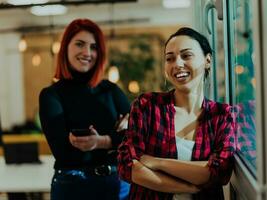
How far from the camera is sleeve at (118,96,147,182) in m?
1.53

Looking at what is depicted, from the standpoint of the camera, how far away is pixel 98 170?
6.84ft

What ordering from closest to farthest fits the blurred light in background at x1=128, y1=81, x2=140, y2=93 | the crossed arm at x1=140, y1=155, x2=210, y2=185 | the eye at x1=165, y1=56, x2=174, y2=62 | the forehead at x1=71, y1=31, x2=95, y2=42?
the crossed arm at x1=140, y1=155, x2=210, y2=185, the eye at x1=165, y1=56, x2=174, y2=62, the forehead at x1=71, y1=31, x2=95, y2=42, the blurred light in background at x1=128, y1=81, x2=140, y2=93

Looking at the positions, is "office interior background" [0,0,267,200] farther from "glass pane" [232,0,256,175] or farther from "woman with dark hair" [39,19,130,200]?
"glass pane" [232,0,256,175]

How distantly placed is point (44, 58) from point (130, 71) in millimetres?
1858

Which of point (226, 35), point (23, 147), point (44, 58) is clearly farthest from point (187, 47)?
point (44, 58)

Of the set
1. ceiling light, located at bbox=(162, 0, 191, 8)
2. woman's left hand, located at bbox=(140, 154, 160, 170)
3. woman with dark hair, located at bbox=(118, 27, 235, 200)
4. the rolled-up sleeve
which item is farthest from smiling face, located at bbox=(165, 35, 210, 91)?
ceiling light, located at bbox=(162, 0, 191, 8)

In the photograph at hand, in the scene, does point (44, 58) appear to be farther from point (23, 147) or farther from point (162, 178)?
point (162, 178)

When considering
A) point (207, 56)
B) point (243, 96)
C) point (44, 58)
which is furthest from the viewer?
point (44, 58)

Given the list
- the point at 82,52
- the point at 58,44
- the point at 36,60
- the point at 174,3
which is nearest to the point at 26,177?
the point at 82,52

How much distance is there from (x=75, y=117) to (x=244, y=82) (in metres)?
0.72

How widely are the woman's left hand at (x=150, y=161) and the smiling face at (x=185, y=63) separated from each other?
0.79 ft

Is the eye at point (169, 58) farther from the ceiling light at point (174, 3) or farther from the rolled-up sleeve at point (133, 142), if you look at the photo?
the ceiling light at point (174, 3)

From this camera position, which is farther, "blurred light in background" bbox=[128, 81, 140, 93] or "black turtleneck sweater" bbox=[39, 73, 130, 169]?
"blurred light in background" bbox=[128, 81, 140, 93]

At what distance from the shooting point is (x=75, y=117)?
2.07m
